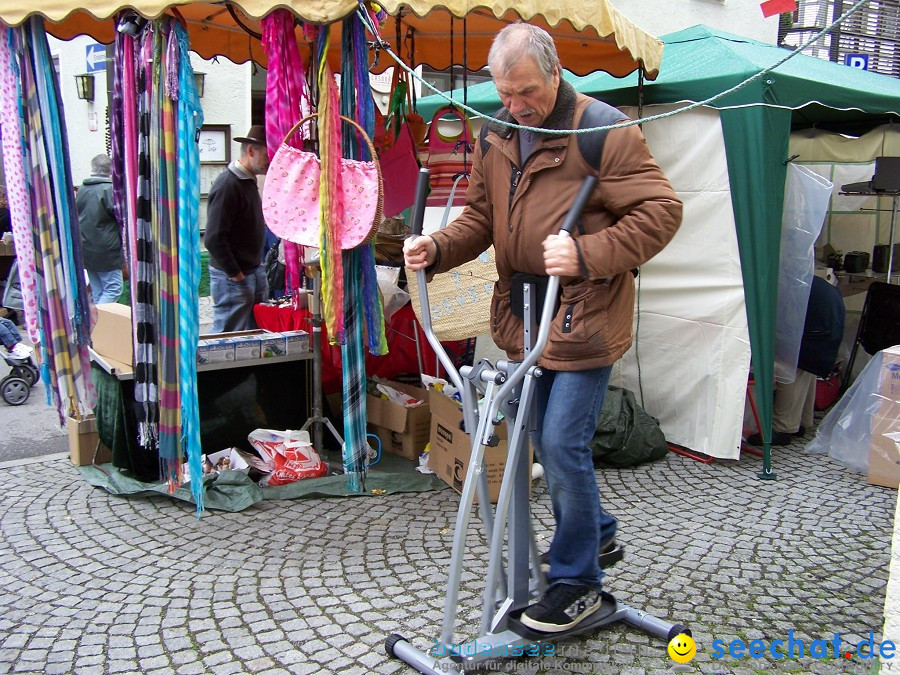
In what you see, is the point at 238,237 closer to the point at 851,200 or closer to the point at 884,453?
the point at 884,453

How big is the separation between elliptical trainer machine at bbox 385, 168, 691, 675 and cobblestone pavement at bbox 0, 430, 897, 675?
17 centimetres

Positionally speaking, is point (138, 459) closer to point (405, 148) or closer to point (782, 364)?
point (405, 148)

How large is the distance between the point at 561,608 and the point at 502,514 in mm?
420

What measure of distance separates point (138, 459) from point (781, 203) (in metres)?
3.80

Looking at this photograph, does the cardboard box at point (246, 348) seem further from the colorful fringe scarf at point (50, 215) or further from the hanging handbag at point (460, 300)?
the hanging handbag at point (460, 300)

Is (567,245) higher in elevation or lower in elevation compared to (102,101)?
lower

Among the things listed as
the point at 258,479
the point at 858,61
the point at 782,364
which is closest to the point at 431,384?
the point at 258,479

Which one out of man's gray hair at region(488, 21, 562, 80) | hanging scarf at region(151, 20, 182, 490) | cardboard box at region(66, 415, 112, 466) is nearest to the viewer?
man's gray hair at region(488, 21, 562, 80)

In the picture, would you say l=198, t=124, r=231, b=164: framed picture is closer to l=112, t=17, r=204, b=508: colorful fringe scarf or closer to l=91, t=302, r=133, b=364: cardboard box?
l=91, t=302, r=133, b=364: cardboard box

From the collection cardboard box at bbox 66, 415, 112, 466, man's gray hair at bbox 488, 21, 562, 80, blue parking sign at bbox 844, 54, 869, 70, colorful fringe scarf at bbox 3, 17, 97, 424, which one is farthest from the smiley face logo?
blue parking sign at bbox 844, 54, 869, 70

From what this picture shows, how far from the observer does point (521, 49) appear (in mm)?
2484

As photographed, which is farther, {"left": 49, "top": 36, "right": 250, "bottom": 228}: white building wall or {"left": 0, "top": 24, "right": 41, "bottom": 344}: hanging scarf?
{"left": 49, "top": 36, "right": 250, "bottom": 228}: white building wall

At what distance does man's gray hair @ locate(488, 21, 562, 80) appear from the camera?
249cm

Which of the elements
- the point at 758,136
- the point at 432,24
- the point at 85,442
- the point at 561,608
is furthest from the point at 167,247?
the point at 758,136
